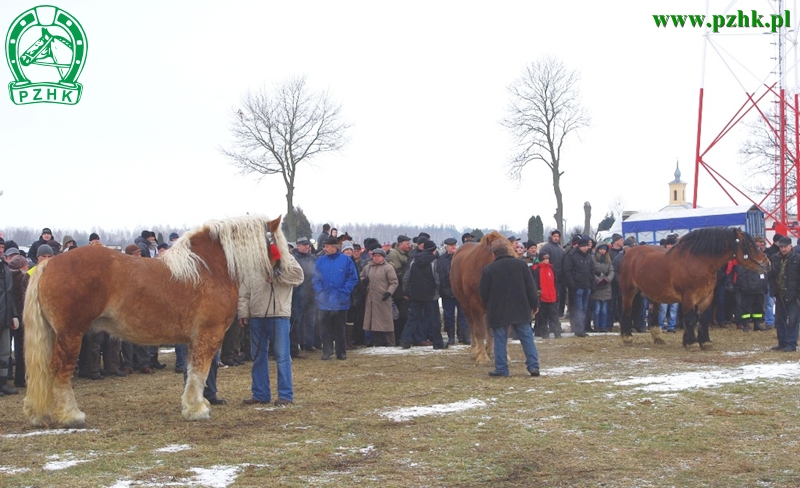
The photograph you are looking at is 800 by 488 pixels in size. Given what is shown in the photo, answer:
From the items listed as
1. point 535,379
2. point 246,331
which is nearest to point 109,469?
point 535,379

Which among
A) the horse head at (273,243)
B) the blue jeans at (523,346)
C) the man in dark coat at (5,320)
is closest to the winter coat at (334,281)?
the blue jeans at (523,346)

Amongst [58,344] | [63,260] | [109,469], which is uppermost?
[63,260]

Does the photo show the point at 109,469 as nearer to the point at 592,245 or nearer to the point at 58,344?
the point at 58,344

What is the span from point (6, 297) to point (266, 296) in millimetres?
3674

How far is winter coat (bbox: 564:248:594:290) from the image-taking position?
1678 centimetres

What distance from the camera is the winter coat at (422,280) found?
15.0 meters

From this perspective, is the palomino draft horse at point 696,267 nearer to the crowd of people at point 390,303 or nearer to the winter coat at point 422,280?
the crowd of people at point 390,303

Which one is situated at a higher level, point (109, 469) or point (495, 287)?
point (495, 287)

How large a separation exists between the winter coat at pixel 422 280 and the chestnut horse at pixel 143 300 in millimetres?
6636

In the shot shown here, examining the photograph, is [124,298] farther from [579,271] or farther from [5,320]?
[579,271]

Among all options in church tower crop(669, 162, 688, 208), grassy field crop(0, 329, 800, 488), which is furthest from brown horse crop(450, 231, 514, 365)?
church tower crop(669, 162, 688, 208)

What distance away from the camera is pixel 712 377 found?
32.6 ft

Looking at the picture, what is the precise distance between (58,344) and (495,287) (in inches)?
211

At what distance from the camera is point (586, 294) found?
17.0 m
